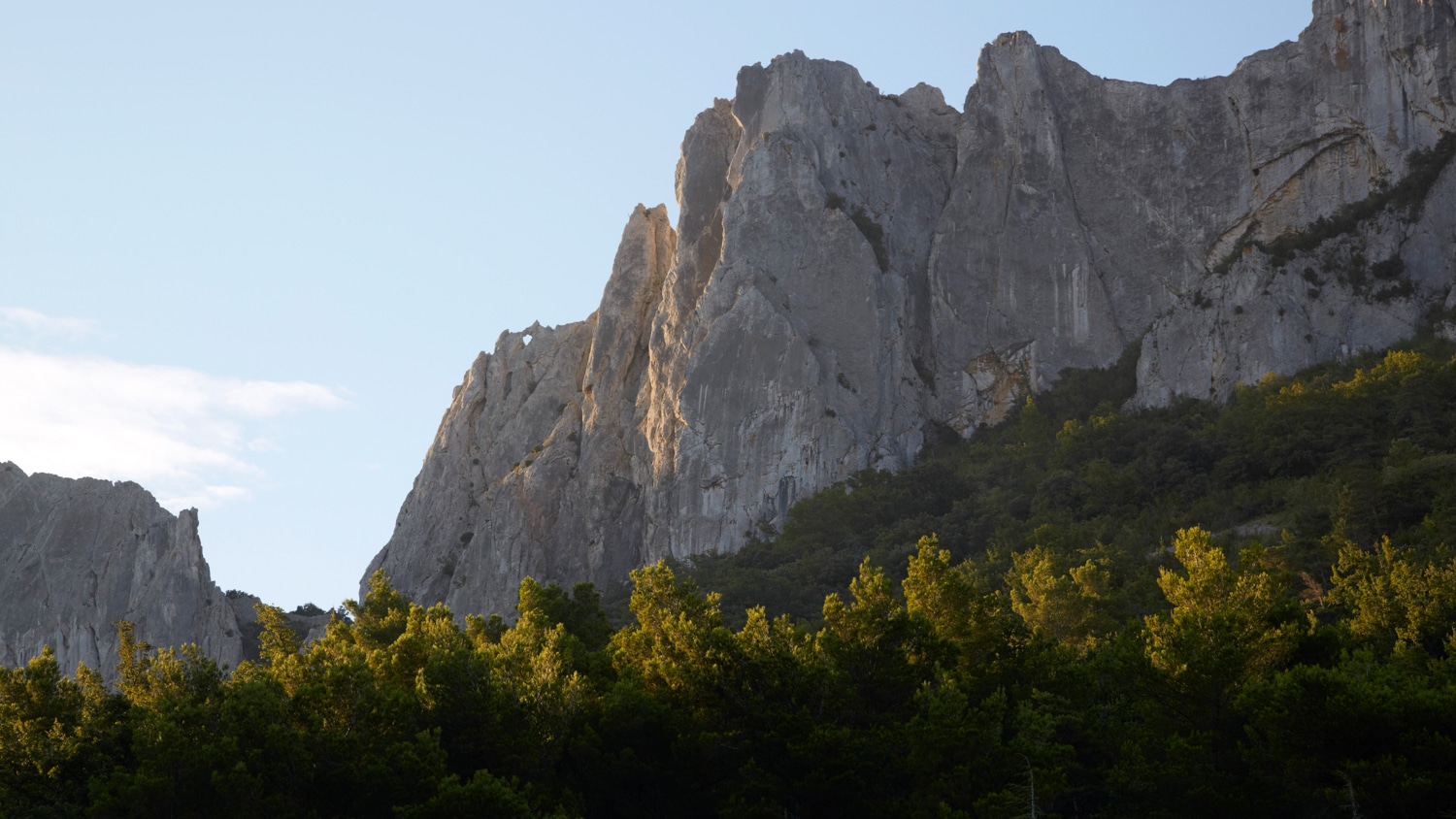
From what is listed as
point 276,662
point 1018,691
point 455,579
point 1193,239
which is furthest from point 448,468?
point 1018,691

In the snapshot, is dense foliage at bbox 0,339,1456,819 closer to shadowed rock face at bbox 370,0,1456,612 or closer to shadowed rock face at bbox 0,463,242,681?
shadowed rock face at bbox 370,0,1456,612

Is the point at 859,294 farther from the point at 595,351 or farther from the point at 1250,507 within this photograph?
the point at 1250,507

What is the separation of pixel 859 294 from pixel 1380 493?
38.5m

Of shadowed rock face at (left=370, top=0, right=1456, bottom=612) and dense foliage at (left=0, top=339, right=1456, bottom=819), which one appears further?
shadowed rock face at (left=370, top=0, right=1456, bottom=612)

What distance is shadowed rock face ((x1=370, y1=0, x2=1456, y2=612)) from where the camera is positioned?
78.4 m

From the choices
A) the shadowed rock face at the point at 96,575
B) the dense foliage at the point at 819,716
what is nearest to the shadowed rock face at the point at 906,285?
the shadowed rock face at the point at 96,575

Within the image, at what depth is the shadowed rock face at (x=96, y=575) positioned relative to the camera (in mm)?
79875

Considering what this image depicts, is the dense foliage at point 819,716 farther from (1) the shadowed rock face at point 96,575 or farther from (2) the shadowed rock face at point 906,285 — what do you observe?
(1) the shadowed rock face at point 96,575

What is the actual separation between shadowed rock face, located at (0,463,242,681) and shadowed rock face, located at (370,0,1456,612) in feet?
42.6

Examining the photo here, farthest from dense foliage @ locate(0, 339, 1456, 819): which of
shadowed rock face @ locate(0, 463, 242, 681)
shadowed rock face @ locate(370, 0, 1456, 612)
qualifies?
shadowed rock face @ locate(0, 463, 242, 681)

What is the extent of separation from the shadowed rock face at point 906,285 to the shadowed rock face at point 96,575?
511 inches

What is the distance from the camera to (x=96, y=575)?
8219 cm

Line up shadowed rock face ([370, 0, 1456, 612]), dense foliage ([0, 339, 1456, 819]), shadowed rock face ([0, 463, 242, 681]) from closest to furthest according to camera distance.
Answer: dense foliage ([0, 339, 1456, 819])
shadowed rock face ([370, 0, 1456, 612])
shadowed rock face ([0, 463, 242, 681])

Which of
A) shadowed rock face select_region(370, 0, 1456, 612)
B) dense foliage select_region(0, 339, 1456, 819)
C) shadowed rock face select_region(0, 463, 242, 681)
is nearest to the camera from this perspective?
dense foliage select_region(0, 339, 1456, 819)
